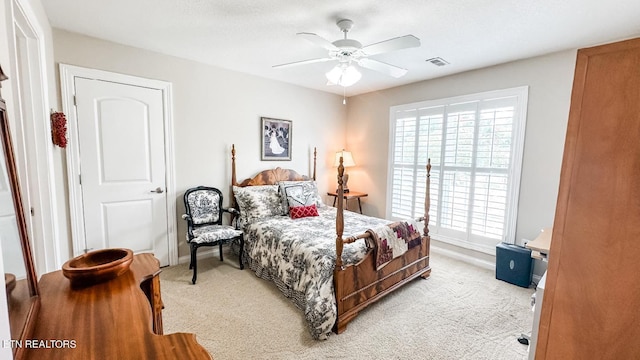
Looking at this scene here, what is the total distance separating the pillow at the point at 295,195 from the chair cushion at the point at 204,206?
0.84m

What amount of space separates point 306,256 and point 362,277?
511 mm

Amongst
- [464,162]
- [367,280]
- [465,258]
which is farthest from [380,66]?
[465,258]

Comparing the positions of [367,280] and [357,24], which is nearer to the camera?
[357,24]

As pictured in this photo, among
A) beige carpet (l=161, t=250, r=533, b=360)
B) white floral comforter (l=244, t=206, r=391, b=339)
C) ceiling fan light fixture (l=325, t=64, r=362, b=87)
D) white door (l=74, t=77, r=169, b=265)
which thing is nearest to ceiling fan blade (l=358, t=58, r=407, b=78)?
ceiling fan light fixture (l=325, t=64, r=362, b=87)

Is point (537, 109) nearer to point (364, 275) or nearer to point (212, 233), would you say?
point (364, 275)

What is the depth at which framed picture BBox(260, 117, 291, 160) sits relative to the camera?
13.0 ft

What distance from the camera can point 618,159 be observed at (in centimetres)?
86

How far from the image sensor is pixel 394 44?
78.9 inches

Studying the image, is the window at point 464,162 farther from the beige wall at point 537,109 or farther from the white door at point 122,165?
the white door at point 122,165

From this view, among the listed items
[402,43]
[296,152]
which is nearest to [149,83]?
[296,152]

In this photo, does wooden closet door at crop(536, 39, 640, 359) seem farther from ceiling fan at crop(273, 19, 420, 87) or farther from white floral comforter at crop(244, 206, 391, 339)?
A: white floral comforter at crop(244, 206, 391, 339)

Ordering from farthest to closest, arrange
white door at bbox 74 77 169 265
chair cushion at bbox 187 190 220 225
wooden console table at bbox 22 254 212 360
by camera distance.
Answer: chair cushion at bbox 187 190 220 225, white door at bbox 74 77 169 265, wooden console table at bbox 22 254 212 360

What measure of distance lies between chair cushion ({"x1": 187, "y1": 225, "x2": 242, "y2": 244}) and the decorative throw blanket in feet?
5.32

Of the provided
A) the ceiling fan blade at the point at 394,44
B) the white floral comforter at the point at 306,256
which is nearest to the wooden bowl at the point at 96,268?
the white floral comforter at the point at 306,256
